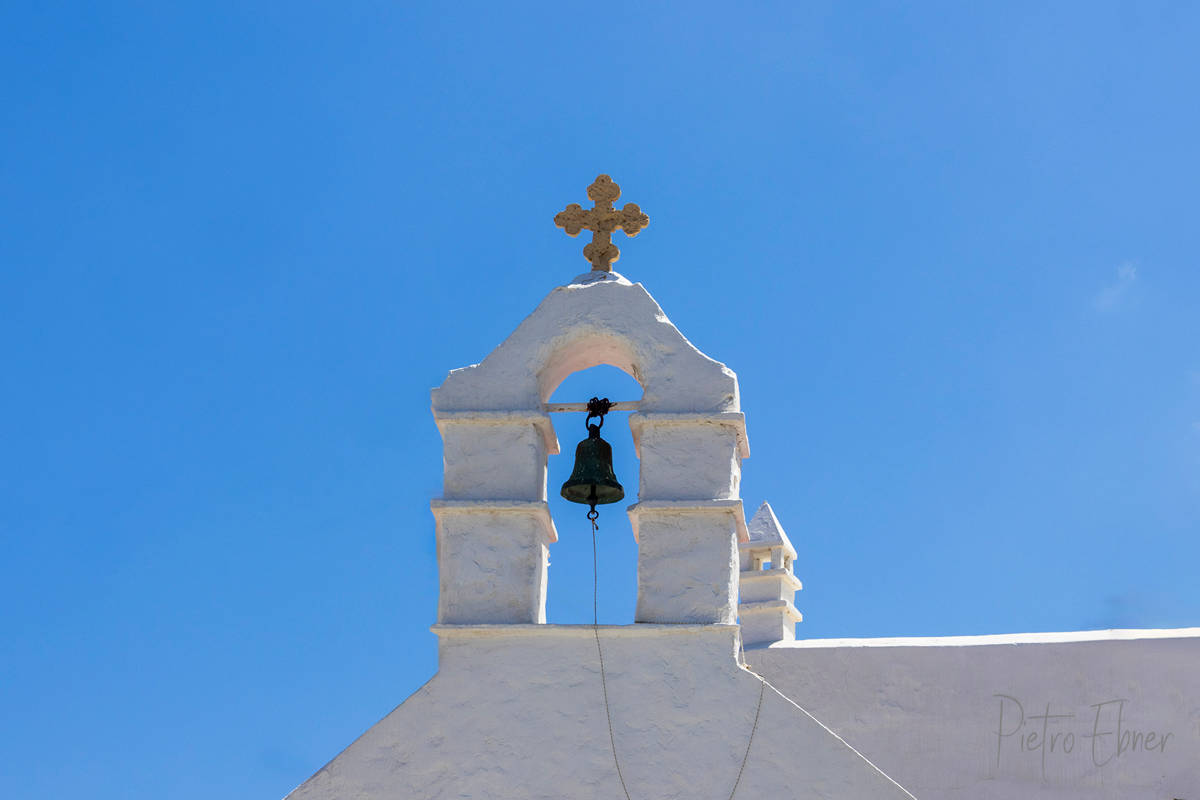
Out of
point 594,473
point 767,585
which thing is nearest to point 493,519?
point 594,473

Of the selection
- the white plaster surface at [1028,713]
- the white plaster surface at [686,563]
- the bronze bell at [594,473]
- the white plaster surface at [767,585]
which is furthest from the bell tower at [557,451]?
the white plaster surface at [767,585]

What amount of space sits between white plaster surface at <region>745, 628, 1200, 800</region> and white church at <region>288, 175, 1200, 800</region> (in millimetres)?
16

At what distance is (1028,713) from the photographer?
9336 mm

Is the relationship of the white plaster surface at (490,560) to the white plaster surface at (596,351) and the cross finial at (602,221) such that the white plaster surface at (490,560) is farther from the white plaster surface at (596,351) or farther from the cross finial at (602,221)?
the cross finial at (602,221)

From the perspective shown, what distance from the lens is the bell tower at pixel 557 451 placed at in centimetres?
728

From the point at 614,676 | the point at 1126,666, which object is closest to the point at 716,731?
the point at 614,676

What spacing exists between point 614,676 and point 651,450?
122 centimetres

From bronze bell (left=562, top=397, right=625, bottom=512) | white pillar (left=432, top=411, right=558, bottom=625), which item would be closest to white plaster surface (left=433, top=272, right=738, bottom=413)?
white pillar (left=432, top=411, right=558, bottom=625)

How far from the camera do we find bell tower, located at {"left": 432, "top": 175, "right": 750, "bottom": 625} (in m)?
7.28

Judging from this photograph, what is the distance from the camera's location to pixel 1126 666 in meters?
9.33

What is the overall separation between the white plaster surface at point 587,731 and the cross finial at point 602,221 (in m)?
2.23

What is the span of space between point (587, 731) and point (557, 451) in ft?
5.51

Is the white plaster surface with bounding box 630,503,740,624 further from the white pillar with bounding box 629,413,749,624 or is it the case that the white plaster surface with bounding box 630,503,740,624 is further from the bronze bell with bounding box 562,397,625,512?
the bronze bell with bounding box 562,397,625,512

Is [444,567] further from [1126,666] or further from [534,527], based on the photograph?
[1126,666]
